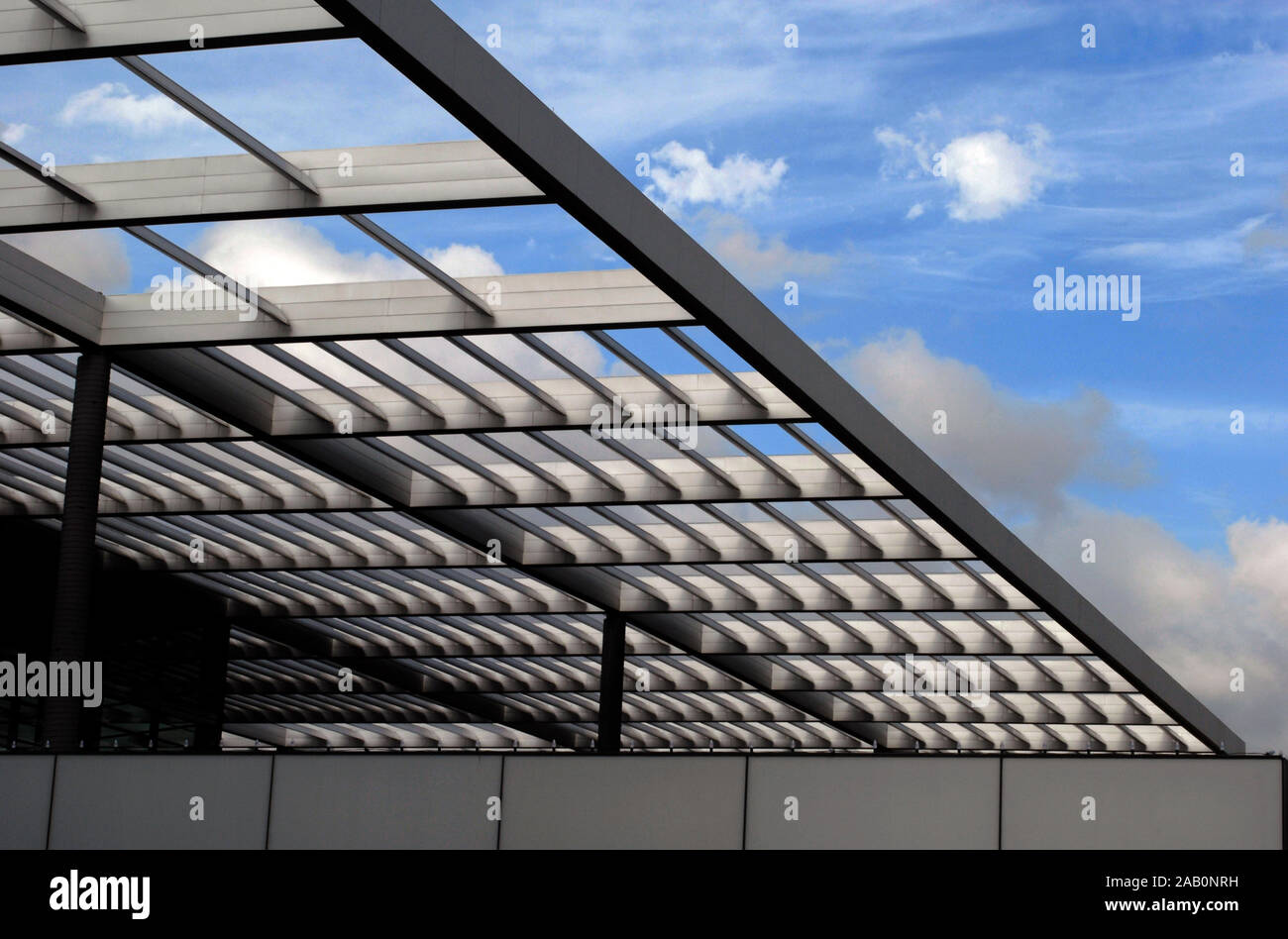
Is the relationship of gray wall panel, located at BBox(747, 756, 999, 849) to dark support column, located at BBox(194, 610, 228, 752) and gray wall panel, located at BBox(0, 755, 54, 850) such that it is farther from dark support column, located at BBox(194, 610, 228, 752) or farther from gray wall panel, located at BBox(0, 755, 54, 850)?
dark support column, located at BBox(194, 610, 228, 752)

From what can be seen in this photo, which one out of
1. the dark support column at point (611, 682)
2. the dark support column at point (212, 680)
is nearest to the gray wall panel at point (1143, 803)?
the dark support column at point (611, 682)

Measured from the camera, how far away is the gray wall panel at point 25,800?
65.2ft

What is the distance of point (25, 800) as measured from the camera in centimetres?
1994

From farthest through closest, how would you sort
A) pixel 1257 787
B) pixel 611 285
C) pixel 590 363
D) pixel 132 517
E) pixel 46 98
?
1. pixel 132 517
2. pixel 590 363
3. pixel 611 285
4. pixel 1257 787
5. pixel 46 98

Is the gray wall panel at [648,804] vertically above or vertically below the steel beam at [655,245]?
below

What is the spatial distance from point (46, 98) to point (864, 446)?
10983 mm

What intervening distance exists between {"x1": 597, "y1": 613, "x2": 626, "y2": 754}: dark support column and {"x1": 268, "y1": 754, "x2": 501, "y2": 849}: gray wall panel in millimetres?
11877

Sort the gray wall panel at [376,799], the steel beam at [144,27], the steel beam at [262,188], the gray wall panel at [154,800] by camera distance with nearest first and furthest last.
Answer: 1. the steel beam at [144,27]
2. the steel beam at [262,188]
3. the gray wall panel at [376,799]
4. the gray wall panel at [154,800]

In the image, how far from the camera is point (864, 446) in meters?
22.7

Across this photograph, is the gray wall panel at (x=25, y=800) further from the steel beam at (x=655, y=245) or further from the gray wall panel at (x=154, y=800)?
the steel beam at (x=655, y=245)

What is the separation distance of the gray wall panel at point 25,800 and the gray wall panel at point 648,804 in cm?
552
